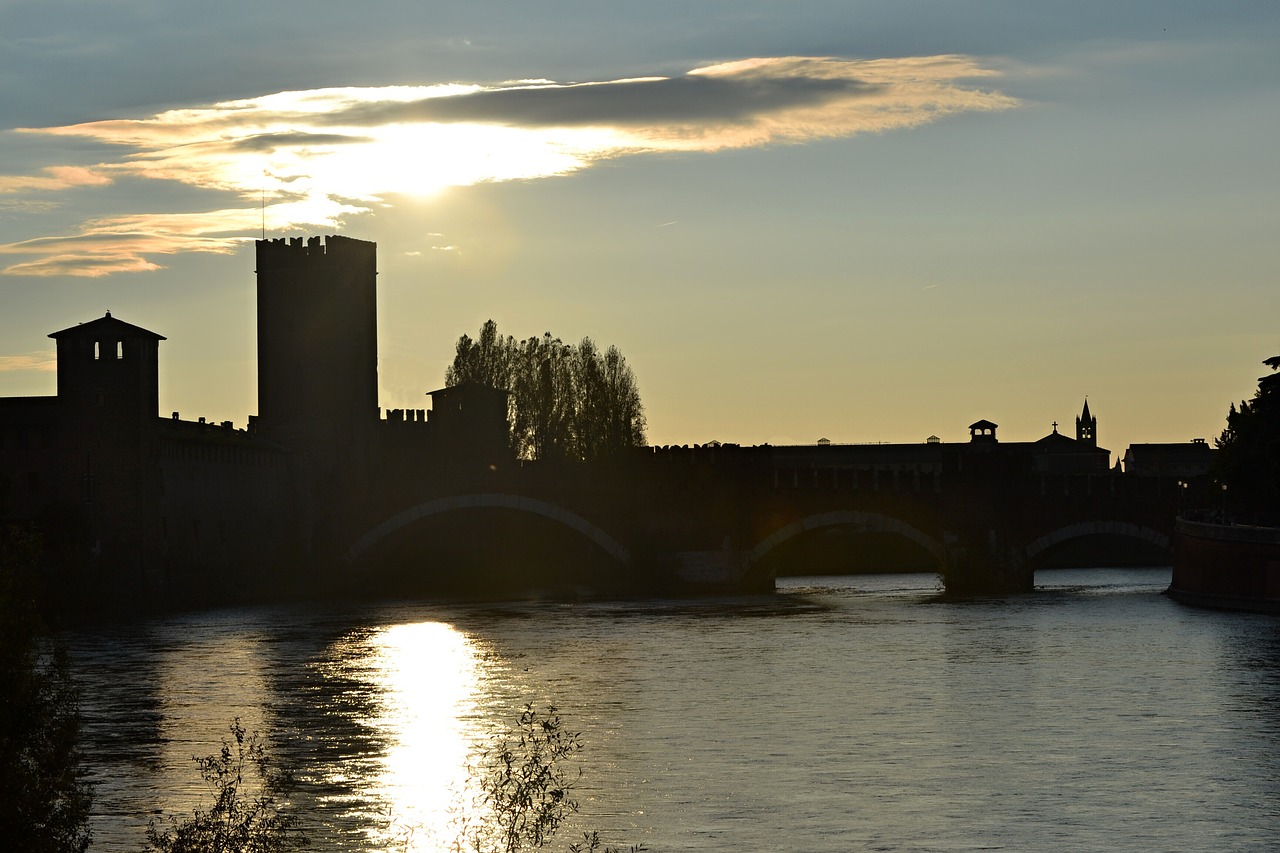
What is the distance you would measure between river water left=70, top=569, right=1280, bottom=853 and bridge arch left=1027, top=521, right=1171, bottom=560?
833 centimetres

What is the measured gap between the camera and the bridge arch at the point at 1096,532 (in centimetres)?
4981

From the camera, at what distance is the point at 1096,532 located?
50.1 metres

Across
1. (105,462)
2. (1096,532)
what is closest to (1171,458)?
(1096,532)

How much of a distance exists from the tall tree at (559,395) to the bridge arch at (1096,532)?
1719 centimetres

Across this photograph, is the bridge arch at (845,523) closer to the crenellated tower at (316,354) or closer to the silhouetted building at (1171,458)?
the crenellated tower at (316,354)

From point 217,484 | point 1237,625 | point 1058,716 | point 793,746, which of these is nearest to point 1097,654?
point 1237,625

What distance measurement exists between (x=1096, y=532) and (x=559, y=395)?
2135 centimetres

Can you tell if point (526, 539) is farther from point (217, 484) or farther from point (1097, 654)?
point (1097, 654)

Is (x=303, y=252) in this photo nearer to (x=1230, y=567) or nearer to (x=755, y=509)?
(x=755, y=509)

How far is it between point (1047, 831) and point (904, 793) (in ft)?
6.89

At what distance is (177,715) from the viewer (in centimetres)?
2419

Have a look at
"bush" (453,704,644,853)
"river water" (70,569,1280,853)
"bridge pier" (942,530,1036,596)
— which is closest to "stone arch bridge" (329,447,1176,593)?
"bridge pier" (942,530,1036,596)

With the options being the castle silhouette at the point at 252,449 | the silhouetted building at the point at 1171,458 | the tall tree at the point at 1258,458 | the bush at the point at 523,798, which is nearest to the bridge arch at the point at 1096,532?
the castle silhouette at the point at 252,449

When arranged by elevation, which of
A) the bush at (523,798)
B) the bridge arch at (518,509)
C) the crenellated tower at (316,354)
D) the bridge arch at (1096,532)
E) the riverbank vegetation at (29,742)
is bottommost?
the bush at (523,798)
